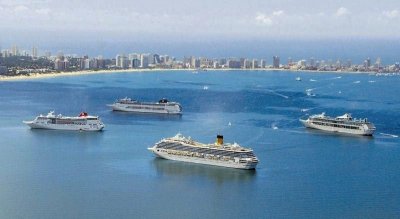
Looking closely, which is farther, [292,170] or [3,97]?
[3,97]

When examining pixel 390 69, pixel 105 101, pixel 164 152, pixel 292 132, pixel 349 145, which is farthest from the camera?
pixel 390 69

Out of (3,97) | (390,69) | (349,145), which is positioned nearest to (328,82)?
(390,69)

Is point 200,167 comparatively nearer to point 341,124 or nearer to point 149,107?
point 341,124

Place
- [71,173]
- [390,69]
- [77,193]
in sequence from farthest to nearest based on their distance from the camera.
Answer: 1. [390,69]
2. [71,173]
3. [77,193]

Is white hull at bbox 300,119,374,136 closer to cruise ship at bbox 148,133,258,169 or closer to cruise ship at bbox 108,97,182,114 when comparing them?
cruise ship at bbox 108,97,182,114

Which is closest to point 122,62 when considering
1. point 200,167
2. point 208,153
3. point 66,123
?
point 66,123

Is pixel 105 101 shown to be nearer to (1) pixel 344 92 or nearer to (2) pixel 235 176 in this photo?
(1) pixel 344 92

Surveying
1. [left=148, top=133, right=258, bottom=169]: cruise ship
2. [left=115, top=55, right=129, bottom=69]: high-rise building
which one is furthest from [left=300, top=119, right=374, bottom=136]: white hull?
[left=115, top=55, right=129, bottom=69]: high-rise building
